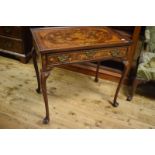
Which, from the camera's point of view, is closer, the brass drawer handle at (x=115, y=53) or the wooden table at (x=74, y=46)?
the wooden table at (x=74, y=46)

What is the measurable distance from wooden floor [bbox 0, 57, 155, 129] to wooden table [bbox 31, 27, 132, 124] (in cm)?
39

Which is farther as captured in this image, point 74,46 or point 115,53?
point 115,53

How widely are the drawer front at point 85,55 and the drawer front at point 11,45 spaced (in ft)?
3.59

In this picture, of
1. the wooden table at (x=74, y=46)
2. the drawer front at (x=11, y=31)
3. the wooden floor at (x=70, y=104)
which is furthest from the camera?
the drawer front at (x=11, y=31)

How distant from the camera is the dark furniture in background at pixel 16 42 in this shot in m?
2.21

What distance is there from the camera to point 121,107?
1.88 metres

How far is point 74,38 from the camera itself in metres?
1.44

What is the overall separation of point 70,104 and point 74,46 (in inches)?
28.0

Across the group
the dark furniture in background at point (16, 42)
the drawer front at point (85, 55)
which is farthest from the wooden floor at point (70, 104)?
the drawer front at point (85, 55)

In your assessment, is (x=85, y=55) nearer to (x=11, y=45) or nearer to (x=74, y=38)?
(x=74, y=38)

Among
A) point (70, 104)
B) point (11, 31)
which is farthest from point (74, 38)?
point (11, 31)

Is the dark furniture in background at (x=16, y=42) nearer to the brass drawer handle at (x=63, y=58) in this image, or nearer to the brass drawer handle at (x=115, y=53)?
the brass drawer handle at (x=63, y=58)
